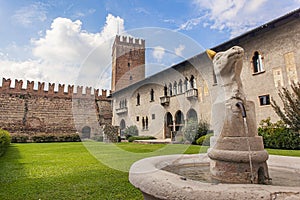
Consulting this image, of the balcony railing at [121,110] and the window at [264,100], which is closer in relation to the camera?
the window at [264,100]

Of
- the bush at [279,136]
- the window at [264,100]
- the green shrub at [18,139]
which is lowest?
the green shrub at [18,139]

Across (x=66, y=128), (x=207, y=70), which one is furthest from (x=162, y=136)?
(x=66, y=128)

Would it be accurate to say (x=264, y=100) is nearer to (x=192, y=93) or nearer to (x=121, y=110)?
(x=192, y=93)

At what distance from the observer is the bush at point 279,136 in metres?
9.28

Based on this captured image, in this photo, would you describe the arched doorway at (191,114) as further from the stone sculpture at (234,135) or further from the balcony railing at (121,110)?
the stone sculpture at (234,135)

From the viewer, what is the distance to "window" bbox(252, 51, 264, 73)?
1231 centimetres

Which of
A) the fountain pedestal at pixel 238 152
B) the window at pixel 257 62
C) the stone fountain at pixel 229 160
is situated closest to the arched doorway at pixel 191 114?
the window at pixel 257 62

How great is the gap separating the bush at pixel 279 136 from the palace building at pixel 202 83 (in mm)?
846

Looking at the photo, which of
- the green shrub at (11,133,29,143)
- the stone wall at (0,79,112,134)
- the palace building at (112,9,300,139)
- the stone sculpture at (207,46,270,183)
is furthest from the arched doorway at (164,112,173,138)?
the stone sculpture at (207,46,270,183)

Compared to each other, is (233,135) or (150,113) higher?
(150,113)

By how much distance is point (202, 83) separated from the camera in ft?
51.7

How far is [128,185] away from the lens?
12.6ft

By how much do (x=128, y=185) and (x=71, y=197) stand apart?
1.07 m

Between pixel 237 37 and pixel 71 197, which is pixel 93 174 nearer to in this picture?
pixel 71 197
